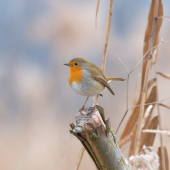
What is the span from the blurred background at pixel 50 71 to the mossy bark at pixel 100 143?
2598 millimetres

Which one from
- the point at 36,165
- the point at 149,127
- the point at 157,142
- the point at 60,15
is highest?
the point at 60,15

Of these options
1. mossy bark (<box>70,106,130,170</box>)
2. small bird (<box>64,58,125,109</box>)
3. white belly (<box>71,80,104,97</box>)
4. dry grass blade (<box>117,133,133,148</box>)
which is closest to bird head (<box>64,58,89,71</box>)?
small bird (<box>64,58,125,109</box>)

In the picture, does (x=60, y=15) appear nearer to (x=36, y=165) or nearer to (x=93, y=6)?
(x=93, y=6)

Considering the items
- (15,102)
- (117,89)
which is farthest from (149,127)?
(15,102)

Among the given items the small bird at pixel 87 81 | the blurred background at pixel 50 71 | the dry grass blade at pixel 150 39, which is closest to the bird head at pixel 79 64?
the small bird at pixel 87 81

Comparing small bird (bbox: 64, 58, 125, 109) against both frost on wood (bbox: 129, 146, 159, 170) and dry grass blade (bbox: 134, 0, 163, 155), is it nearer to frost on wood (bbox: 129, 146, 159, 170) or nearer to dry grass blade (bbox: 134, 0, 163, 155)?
dry grass blade (bbox: 134, 0, 163, 155)

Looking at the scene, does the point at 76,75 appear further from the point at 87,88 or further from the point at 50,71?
the point at 50,71

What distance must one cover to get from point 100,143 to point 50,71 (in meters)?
2.93

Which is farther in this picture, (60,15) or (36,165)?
(60,15)

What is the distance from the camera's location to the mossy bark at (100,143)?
→ 954mm

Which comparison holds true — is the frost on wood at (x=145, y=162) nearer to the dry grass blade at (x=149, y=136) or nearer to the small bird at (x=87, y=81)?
the dry grass blade at (x=149, y=136)

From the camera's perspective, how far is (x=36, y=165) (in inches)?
140

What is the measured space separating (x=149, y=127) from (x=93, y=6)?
2.56 m

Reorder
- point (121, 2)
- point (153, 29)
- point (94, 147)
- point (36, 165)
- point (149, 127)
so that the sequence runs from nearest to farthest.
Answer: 1. point (94, 147)
2. point (153, 29)
3. point (149, 127)
4. point (36, 165)
5. point (121, 2)
